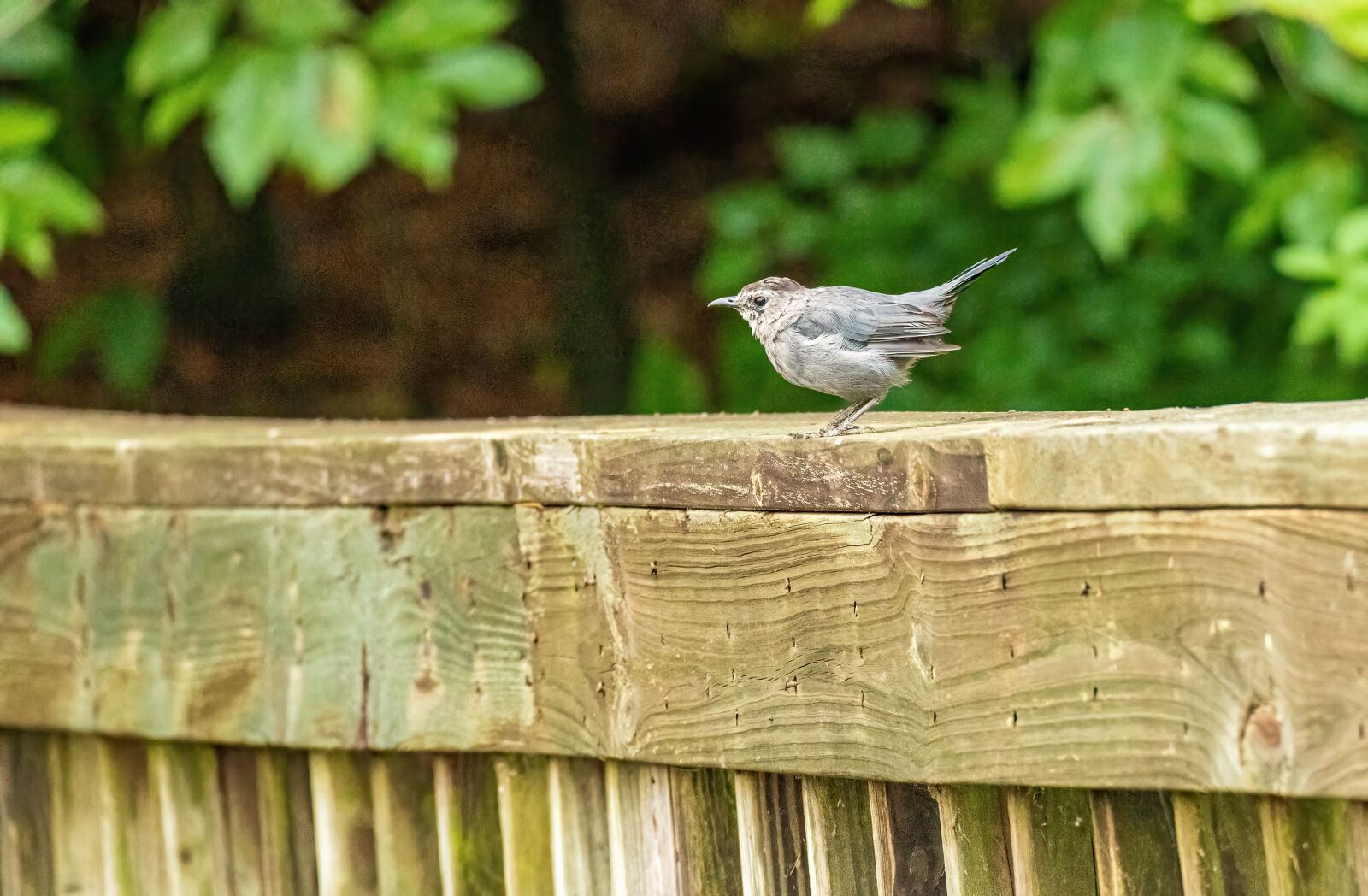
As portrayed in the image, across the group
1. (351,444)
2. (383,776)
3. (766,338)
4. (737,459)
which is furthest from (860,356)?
A: (383,776)

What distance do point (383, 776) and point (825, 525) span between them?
95cm

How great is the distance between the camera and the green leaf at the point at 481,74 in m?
3.28

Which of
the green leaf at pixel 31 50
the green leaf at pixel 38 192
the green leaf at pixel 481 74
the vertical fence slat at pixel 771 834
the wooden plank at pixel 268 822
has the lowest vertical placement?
the vertical fence slat at pixel 771 834

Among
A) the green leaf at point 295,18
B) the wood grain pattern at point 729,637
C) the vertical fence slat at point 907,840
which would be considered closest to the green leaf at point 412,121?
the green leaf at point 295,18

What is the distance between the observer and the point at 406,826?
255 cm

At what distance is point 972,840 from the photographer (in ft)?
6.39

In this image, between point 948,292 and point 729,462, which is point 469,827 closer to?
point 729,462

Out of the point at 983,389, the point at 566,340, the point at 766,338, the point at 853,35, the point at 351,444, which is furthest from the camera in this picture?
the point at 853,35

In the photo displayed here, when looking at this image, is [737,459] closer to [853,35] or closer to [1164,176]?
[1164,176]

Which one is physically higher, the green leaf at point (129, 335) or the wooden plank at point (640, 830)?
the green leaf at point (129, 335)

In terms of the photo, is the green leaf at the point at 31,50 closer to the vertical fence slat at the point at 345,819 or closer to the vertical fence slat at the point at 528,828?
the vertical fence slat at the point at 345,819

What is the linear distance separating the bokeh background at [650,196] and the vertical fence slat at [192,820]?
2.70 feet

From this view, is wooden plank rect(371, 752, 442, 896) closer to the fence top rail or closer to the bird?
the fence top rail

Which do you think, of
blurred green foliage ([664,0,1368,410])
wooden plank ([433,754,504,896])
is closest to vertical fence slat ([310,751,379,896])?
wooden plank ([433,754,504,896])
